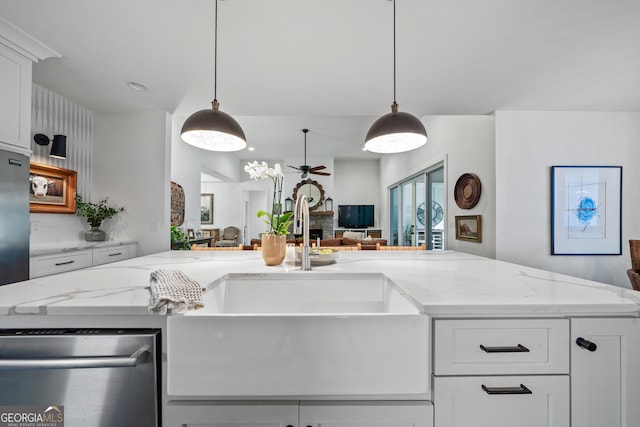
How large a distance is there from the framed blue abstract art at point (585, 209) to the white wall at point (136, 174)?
422cm

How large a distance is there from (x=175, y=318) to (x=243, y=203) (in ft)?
23.4

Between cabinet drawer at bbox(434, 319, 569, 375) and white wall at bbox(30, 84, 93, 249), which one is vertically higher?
white wall at bbox(30, 84, 93, 249)

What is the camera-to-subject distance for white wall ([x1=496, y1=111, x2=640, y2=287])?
113 inches

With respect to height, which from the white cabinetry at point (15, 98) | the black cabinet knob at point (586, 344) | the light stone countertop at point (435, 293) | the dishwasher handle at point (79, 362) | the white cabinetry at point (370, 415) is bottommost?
the white cabinetry at point (370, 415)

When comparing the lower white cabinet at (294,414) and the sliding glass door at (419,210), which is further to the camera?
the sliding glass door at (419,210)

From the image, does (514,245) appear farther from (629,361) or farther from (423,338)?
(423,338)

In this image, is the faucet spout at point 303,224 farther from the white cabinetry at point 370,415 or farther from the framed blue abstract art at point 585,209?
the framed blue abstract art at point 585,209

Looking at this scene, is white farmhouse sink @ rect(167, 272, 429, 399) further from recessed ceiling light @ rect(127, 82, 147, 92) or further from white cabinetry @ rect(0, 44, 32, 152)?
recessed ceiling light @ rect(127, 82, 147, 92)

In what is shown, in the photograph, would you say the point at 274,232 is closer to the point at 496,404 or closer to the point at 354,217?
the point at 496,404

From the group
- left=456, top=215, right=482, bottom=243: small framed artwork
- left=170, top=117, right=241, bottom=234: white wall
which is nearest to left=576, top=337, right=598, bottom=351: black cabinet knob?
left=456, top=215, right=482, bottom=243: small framed artwork

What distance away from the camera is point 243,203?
770 centimetres

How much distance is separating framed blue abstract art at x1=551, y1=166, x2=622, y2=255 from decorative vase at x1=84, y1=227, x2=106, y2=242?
4.75m

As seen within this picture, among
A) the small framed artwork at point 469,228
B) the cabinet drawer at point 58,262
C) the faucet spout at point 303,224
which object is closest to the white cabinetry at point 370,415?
the faucet spout at point 303,224

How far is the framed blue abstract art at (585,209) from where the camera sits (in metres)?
2.86
